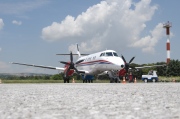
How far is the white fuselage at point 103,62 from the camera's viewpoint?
29375 millimetres

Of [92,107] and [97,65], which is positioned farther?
[97,65]

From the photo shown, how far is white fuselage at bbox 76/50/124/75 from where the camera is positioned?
96.4ft

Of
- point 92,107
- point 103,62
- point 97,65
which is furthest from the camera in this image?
point 97,65

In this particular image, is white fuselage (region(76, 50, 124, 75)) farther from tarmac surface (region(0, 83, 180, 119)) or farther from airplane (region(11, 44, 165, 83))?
tarmac surface (region(0, 83, 180, 119))

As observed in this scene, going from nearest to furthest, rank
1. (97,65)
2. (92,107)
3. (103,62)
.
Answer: (92,107) < (103,62) < (97,65)

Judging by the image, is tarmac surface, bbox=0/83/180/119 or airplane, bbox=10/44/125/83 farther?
airplane, bbox=10/44/125/83

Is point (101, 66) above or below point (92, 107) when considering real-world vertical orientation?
above

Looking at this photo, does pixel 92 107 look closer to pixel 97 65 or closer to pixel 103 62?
pixel 103 62

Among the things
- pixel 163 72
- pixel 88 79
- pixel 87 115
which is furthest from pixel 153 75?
pixel 163 72

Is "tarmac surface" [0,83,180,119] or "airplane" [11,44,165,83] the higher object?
"airplane" [11,44,165,83]

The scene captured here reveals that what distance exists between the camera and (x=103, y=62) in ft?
102

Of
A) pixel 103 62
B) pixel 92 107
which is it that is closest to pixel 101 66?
pixel 103 62

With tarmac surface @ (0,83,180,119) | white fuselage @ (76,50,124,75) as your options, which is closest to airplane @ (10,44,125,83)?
white fuselage @ (76,50,124,75)

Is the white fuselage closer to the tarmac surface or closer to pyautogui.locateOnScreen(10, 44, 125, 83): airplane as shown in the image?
pyautogui.locateOnScreen(10, 44, 125, 83): airplane
